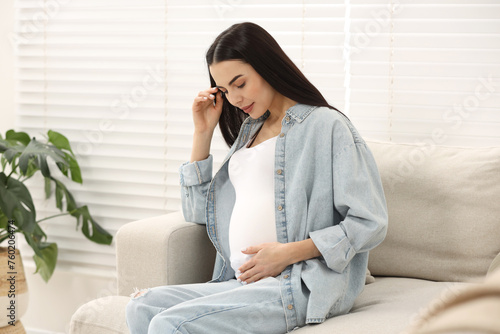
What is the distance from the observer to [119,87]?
2559 mm

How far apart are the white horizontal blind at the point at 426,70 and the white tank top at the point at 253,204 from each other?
0.73m

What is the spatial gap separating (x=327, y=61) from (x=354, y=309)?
1.06 m

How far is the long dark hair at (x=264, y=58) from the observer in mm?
1516

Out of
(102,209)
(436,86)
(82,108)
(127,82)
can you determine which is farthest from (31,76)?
(436,86)

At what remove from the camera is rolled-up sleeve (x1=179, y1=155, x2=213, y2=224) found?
1.72 m

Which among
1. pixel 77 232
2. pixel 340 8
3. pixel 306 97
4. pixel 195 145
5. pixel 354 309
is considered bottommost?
pixel 77 232

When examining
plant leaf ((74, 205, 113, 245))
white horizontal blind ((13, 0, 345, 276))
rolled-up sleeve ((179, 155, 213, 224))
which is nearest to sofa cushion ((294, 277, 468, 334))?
rolled-up sleeve ((179, 155, 213, 224))

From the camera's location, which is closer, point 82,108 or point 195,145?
point 195,145

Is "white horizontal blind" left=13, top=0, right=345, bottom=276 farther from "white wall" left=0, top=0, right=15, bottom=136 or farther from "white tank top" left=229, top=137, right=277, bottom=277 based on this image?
"white tank top" left=229, top=137, right=277, bottom=277

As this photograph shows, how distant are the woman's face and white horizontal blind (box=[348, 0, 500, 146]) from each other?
70cm

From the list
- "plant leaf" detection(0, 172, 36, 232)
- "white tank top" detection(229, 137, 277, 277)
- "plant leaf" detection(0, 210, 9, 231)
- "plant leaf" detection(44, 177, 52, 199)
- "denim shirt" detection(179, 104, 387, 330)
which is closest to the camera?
"denim shirt" detection(179, 104, 387, 330)

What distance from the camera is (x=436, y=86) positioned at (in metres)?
2.05

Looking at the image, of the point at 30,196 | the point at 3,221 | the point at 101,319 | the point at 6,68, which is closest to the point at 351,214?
the point at 101,319

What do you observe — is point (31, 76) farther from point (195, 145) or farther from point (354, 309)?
point (354, 309)
